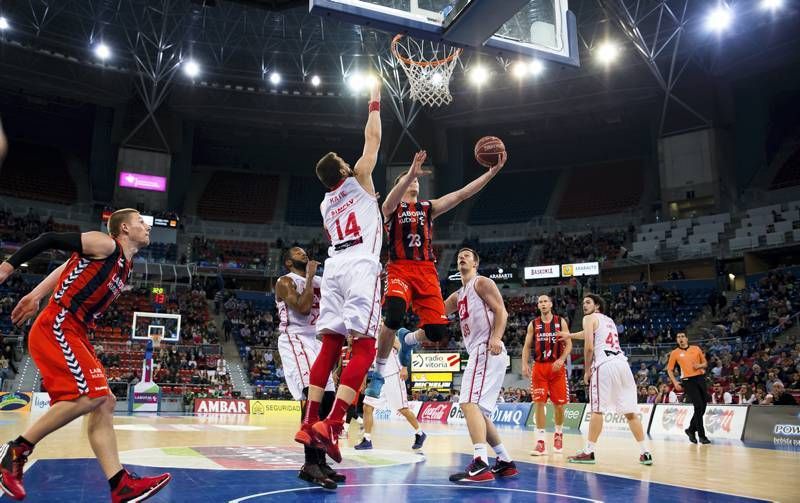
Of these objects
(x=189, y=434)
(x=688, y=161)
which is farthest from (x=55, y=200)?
(x=688, y=161)

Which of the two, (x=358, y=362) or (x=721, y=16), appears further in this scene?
(x=721, y=16)

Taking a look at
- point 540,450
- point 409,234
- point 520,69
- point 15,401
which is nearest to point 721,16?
point 520,69

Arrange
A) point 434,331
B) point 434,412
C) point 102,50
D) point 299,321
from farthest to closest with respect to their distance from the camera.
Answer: point 102,50
point 434,412
point 299,321
point 434,331

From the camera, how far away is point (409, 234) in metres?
6.19

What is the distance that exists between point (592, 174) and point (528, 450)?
1357 inches

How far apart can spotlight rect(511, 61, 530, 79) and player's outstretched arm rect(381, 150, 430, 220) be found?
28.1 meters

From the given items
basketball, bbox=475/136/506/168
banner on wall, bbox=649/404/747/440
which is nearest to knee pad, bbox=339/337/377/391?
basketball, bbox=475/136/506/168

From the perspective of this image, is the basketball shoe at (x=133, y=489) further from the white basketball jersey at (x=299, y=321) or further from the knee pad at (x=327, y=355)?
the white basketball jersey at (x=299, y=321)

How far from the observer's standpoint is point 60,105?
38.2 m

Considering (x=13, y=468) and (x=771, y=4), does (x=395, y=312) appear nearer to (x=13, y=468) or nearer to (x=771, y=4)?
(x=13, y=468)

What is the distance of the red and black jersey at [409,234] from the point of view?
614 cm

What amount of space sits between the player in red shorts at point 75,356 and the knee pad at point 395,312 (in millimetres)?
→ 2216

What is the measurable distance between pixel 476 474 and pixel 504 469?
0.59 meters

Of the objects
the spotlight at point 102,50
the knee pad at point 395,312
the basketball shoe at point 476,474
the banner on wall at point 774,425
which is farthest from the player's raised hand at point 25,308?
the spotlight at point 102,50
